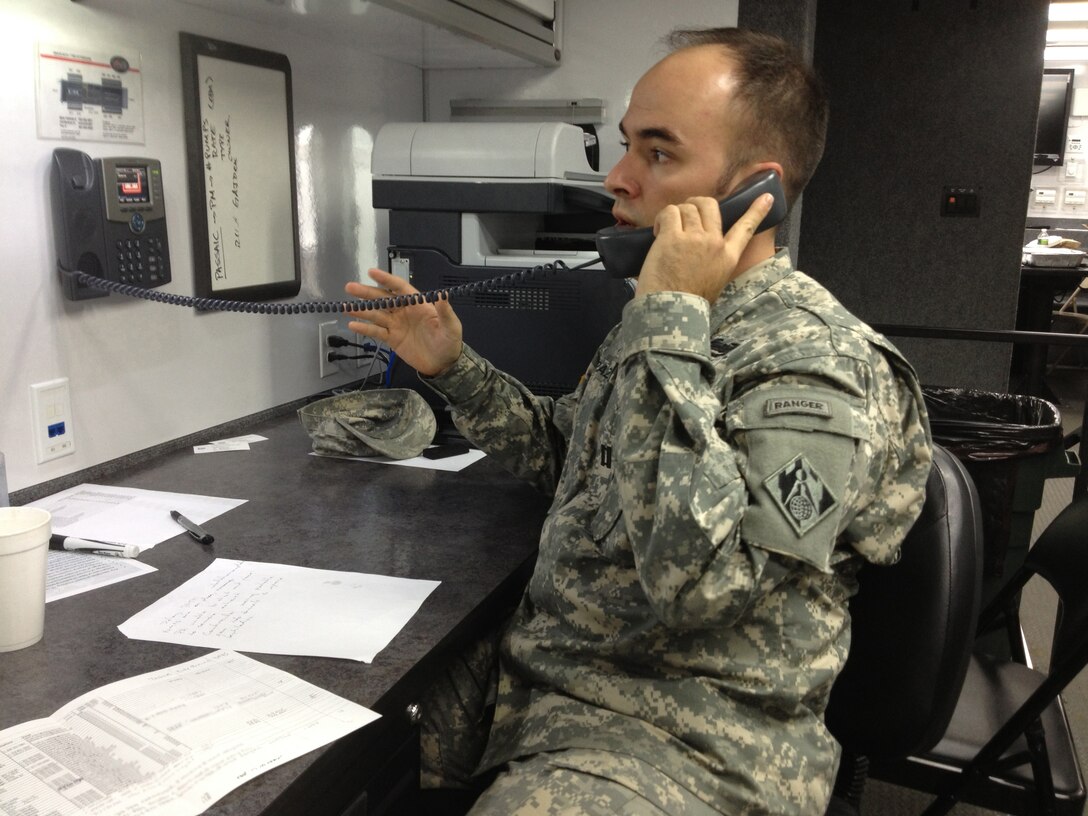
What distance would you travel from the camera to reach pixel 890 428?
37.3 inches

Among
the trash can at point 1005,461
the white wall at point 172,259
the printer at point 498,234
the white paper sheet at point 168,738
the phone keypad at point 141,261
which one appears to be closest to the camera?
the white paper sheet at point 168,738

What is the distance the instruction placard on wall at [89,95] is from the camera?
1.25m

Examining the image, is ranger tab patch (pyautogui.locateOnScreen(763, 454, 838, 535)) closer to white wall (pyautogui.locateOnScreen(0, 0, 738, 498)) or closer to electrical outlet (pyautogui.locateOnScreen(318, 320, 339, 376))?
white wall (pyautogui.locateOnScreen(0, 0, 738, 498))

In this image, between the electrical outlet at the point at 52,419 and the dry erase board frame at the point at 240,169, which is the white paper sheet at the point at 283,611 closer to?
the electrical outlet at the point at 52,419

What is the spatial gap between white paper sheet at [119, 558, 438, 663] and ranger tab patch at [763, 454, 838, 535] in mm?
405

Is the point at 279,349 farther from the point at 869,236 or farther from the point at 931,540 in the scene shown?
the point at 869,236

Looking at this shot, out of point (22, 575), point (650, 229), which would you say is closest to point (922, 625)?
point (650, 229)

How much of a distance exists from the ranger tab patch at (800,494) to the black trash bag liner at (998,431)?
1.01m

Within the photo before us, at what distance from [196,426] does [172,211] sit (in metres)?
0.37

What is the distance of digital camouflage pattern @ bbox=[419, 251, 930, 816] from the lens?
83 cm

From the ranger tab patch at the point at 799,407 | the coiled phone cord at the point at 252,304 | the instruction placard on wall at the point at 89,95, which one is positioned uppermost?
the instruction placard on wall at the point at 89,95

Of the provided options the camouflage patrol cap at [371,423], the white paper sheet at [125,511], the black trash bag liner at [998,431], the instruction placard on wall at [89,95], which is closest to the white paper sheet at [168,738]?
the white paper sheet at [125,511]

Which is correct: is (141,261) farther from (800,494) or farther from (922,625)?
(922,625)

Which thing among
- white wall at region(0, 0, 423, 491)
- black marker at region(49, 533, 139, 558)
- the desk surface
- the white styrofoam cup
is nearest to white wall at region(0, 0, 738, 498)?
white wall at region(0, 0, 423, 491)
